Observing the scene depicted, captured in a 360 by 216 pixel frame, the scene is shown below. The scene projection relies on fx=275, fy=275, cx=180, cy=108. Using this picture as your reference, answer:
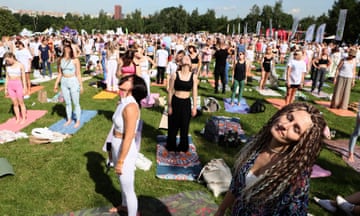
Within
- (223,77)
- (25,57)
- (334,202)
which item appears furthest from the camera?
(223,77)

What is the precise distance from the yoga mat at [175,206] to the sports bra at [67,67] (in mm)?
3566

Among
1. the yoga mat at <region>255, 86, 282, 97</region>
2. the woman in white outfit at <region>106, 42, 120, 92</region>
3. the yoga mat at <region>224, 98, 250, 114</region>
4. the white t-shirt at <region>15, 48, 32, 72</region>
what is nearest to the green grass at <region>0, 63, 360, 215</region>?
the yoga mat at <region>224, 98, 250, 114</region>

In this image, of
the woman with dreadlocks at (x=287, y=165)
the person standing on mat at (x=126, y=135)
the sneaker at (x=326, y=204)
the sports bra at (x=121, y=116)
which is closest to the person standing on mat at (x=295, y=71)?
the sneaker at (x=326, y=204)

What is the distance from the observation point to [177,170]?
513cm

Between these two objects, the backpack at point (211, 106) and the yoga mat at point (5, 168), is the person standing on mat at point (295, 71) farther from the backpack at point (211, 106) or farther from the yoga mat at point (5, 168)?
the yoga mat at point (5, 168)

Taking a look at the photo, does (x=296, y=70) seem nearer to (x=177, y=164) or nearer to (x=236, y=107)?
(x=236, y=107)

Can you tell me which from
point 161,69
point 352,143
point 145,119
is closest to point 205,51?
point 161,69

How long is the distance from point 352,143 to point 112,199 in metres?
4.92

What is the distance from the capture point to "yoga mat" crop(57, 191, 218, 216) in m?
3.95

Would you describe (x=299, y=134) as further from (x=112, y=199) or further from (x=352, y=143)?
(x=352, y=143)

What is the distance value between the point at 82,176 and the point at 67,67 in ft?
9.15

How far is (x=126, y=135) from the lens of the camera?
310cm

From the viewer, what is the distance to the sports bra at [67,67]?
639 cm

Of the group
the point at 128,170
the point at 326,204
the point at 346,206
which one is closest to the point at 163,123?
the point at 128,170
